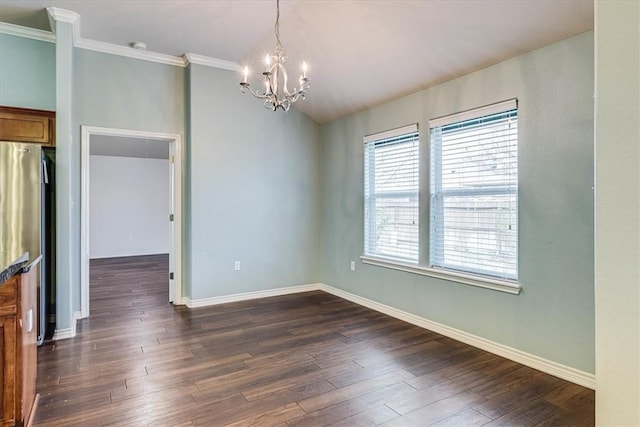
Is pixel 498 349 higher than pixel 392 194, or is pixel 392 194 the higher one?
pixel 392 194

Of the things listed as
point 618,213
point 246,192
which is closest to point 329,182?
point 246,192

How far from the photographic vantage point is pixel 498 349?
3002mm

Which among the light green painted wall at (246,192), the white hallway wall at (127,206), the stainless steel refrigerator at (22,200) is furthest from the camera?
the white hallway wall at (127,206)

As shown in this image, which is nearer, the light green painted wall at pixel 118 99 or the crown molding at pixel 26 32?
the crown molding at pixel 26 32

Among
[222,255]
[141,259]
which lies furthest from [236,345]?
[141,259]

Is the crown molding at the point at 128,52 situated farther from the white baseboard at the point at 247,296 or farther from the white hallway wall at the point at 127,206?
the white hallway wall at the point at 127,206

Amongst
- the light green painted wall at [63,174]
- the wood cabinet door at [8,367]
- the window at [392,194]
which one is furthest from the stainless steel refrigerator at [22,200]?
the window at [392,194]

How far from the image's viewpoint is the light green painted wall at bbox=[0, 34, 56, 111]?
3682mm

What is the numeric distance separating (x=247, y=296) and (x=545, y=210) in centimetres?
354

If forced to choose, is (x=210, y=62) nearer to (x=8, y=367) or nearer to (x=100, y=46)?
(x=100, y=46)

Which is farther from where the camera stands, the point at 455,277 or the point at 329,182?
the point at 329,182

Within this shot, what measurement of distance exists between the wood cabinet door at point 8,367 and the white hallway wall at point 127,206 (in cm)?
684

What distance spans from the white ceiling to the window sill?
183cm

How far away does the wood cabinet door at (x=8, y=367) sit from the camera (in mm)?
1742
